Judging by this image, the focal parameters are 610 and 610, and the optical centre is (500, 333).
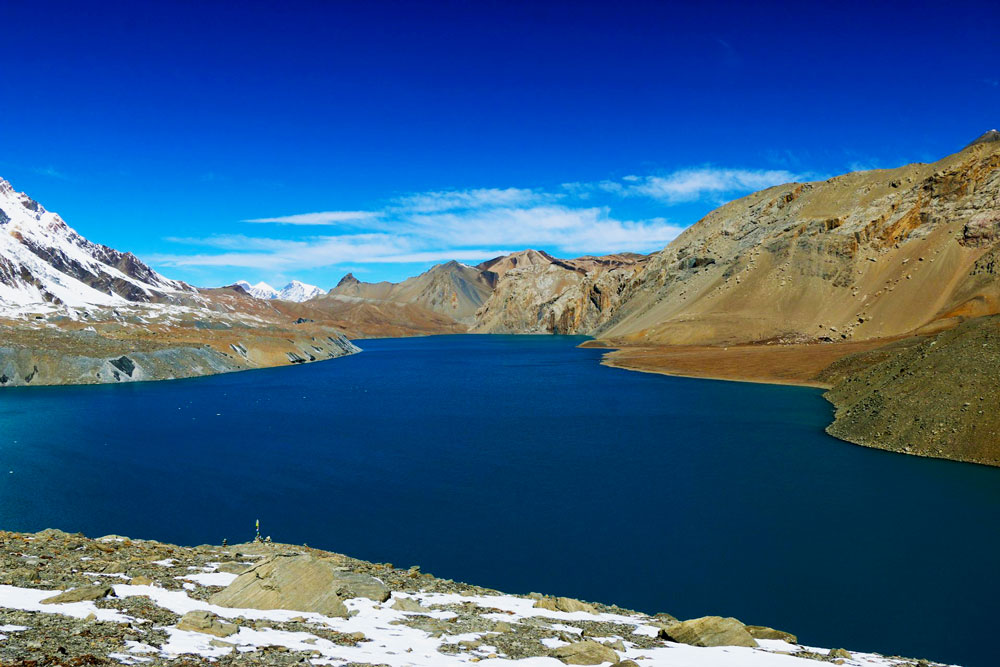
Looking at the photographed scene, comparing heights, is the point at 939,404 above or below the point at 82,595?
above

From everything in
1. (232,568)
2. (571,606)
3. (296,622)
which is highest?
(296,622)

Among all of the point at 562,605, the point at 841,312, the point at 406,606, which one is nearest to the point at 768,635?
the point at 562,605

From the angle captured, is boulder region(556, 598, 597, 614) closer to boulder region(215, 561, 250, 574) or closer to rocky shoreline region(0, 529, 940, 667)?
rocky shoreline region(0, 529, 940, 667)

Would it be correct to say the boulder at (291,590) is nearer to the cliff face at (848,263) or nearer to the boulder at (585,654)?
the boulder at (585,654)

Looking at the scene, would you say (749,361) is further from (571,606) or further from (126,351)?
(126,351)

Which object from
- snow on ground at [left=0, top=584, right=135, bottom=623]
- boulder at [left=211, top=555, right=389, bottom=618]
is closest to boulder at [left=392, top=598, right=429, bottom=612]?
boulder at [left=211, top=555, right=389, bottom=618]

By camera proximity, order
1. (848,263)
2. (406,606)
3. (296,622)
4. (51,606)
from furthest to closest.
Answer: (848,263) → (406,606) → (296,622) → (51,606)

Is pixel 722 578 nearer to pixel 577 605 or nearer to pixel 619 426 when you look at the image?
pixel 577 605
